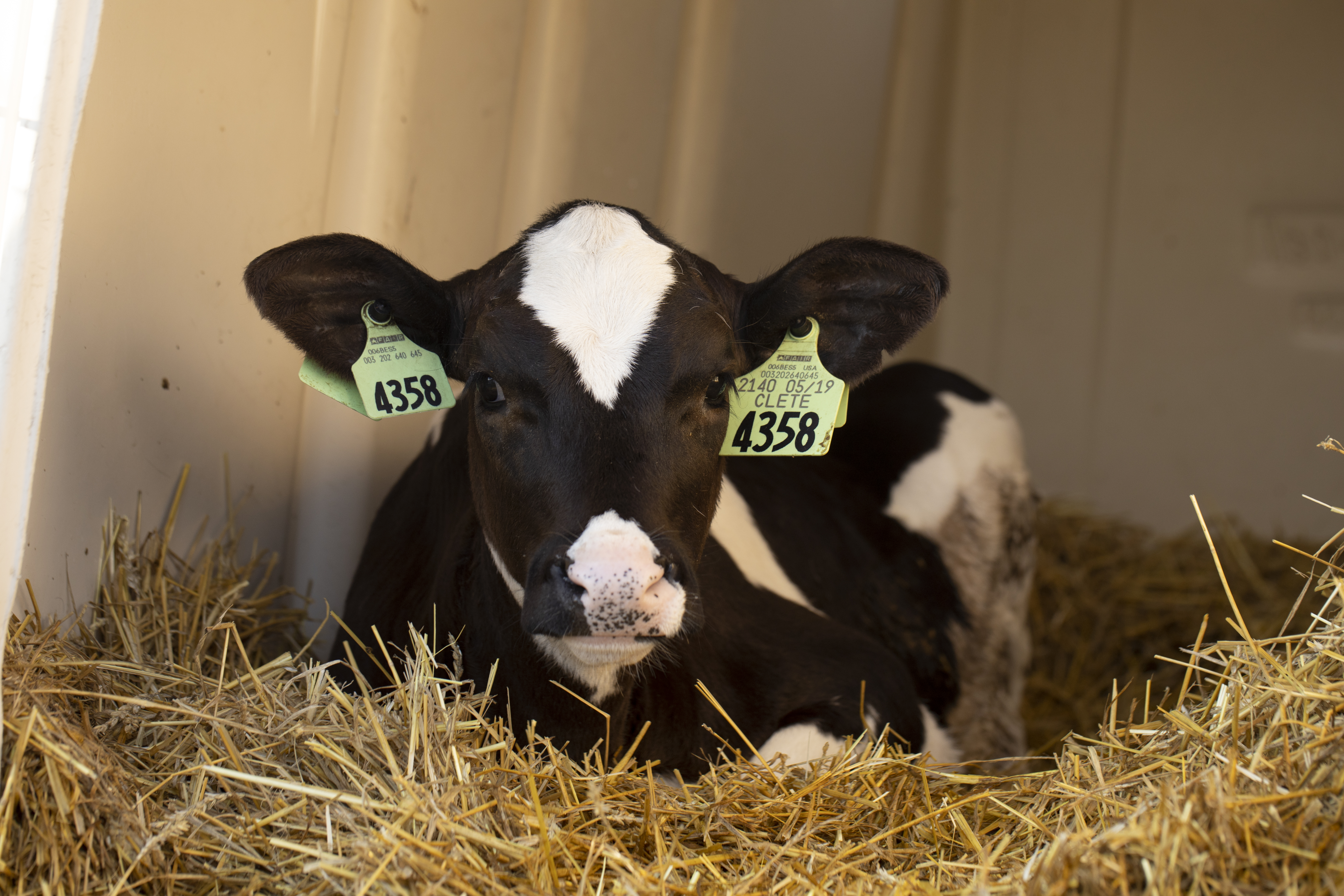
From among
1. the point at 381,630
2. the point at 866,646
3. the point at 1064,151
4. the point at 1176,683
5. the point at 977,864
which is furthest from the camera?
the point at 1064,151

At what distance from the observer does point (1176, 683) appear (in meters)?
4.26

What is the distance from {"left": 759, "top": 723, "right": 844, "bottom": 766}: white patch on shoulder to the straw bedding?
309 mm

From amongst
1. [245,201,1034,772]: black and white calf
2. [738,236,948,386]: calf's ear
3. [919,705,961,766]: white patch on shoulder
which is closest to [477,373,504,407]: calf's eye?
[245,201,1034,772]: black and white calf

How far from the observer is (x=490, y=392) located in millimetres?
2232

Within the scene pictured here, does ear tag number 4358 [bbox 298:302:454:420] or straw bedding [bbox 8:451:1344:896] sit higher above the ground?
ear tag number 4358 [bbox 298:302:454:420]

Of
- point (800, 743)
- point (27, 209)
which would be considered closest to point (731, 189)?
point (800, 743)

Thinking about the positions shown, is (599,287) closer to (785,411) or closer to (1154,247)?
(785,411)

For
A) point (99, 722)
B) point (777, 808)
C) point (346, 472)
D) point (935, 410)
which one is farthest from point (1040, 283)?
point (99, 722)

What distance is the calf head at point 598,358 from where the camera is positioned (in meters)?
1.91

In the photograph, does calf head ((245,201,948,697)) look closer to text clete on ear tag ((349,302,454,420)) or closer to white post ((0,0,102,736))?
text clete on ear tag ((349,302,454,420))

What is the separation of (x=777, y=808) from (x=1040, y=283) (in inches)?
157

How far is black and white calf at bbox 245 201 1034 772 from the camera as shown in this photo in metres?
1.99

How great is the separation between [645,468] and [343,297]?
2.84 feet

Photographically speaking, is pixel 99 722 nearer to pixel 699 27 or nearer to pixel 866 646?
pixel 866 646
